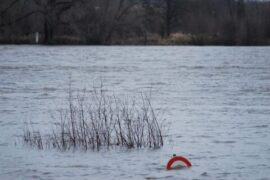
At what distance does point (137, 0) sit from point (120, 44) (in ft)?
43.2

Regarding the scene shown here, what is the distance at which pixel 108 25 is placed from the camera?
7750 centimetres

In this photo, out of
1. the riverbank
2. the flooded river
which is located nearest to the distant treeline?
the riverbank

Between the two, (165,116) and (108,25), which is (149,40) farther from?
(165,116)

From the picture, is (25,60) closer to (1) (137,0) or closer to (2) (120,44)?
(2) (120,44)

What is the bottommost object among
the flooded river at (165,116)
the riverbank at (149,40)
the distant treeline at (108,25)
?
the flooded river at (165,116)

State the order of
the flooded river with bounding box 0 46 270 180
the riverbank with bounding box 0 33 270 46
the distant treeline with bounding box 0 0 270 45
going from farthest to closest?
the riverbank with bounding box 0 33 270 46 → the distant treeline with bounding box 0 0 270 45 → the flooded river with bounding box 0 46 270 180

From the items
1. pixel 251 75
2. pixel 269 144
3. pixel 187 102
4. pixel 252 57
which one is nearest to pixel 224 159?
pixel 269 144

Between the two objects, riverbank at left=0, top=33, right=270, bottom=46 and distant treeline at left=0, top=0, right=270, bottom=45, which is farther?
riverbank at left=0, top=33, right=270, bottom=46

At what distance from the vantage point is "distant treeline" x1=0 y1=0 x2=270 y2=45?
2892 inches

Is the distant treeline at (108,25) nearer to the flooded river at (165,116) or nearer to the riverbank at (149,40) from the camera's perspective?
the riverbank at (149,40)

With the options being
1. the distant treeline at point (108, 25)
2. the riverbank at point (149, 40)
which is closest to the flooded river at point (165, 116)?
the distant treeline at point (108, 25)

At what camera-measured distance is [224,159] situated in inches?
562

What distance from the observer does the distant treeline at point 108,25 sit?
73450 millimetres

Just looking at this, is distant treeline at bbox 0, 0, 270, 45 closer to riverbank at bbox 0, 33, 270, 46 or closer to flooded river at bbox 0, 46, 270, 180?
riverbank at bbox 0, 33, 270, 46
